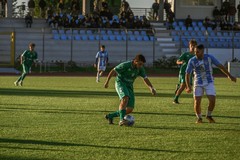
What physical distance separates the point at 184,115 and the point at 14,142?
6.72 meters

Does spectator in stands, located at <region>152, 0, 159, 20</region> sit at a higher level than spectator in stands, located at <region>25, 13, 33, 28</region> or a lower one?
higher

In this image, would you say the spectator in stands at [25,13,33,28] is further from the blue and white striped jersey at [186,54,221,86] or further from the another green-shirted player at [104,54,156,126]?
the another green-shirted player at [104,54,156,126]

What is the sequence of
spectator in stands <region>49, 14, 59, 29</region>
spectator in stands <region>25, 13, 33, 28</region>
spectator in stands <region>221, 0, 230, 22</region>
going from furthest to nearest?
spectator in stands <region>221, 0, 230, 22</region>, spectator in stands <region>25, 13, 33, 28</region>, spectator in stands <region>49, 14, 59, 29</region>

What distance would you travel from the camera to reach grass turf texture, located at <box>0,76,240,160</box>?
36.8 feet

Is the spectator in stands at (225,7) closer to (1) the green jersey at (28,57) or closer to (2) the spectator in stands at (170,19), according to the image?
(2) the spectator in stands at (170,19)

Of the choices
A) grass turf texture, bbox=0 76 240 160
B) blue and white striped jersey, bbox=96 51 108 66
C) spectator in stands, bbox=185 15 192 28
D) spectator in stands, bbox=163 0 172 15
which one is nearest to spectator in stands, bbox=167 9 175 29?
spectator in stands, bbox=163 0 172 15

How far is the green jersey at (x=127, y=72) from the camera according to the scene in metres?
15.3

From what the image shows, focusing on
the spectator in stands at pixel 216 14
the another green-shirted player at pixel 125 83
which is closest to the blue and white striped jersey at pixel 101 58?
the another green-shirted player at pixel 125 83

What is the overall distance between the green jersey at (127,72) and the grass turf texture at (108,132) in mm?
1036

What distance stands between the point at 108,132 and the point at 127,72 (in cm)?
187

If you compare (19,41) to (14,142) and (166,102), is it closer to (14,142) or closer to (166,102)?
(166,102)

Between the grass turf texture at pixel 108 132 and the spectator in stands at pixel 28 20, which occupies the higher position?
the spectator in stands at pixel 28 20

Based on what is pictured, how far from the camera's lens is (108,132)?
46.0 ft

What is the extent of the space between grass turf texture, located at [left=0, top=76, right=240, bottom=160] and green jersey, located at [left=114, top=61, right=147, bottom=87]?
1036 millimetres
